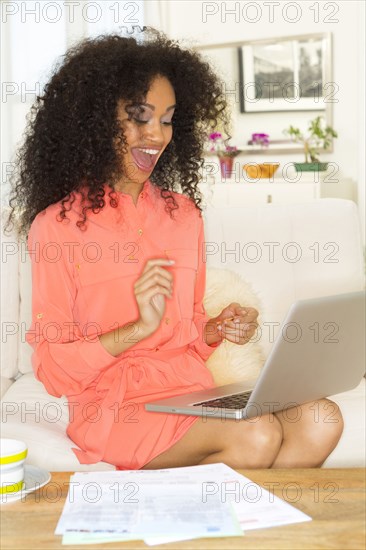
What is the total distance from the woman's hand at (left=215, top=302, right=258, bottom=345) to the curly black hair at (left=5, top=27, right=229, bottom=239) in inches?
12.5

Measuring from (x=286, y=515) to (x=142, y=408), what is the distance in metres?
0.57

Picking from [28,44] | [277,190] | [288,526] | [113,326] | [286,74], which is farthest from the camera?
[286,74]

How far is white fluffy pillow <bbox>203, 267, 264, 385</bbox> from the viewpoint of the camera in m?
1.96

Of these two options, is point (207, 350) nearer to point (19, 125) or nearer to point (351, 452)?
point (351, 452)

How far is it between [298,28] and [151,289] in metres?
3.89

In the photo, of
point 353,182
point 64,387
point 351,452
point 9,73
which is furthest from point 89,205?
point 353,182

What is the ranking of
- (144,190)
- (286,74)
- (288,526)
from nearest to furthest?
(288,526), (144,190), (286,74)

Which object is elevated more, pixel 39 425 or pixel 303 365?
pixel 303 365

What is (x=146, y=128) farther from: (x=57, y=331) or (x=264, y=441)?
(x=264, y=441)

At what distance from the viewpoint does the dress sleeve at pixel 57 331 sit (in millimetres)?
1594

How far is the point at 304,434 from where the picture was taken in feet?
5.16

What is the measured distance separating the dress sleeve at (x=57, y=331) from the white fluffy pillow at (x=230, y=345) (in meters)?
0.41

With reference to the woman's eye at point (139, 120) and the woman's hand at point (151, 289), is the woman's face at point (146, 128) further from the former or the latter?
the woman's hand at point (151, 289)

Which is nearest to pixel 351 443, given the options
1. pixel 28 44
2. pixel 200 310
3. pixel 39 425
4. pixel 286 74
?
pixel 200 310
